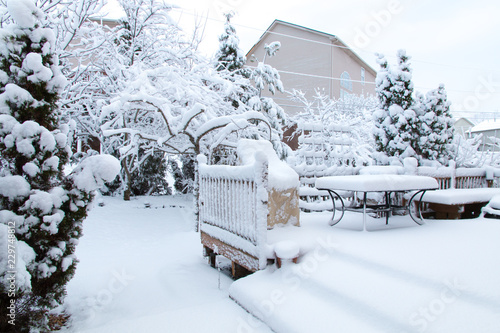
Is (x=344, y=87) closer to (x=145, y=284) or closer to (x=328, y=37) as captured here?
(x=328, y=37)

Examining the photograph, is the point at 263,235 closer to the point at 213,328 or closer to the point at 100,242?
the point at 213,328

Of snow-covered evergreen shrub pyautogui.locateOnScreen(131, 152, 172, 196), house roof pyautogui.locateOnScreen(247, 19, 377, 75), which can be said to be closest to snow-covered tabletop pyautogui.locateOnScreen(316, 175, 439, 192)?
snow-covered evergreen shrub pyautogui.locateOnScreen(131, 152, 172, 196)

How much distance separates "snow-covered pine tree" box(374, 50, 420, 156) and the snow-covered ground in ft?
11.0

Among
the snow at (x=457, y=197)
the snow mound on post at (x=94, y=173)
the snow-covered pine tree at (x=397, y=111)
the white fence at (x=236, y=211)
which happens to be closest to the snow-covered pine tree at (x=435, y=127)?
the snow-covered pine tree at (x=397, y=111)

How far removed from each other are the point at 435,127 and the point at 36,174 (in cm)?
797

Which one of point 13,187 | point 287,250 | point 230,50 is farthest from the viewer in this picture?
point 230,50

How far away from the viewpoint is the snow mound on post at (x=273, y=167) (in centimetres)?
379

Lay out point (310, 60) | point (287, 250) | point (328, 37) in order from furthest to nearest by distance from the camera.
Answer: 1. point (310, 60)
2. point (328, 37)
3. point (287, 250)

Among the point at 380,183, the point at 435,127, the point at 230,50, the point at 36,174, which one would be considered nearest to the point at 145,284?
the point at 36,174

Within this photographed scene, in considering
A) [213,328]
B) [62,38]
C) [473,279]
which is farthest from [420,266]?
[62,38]

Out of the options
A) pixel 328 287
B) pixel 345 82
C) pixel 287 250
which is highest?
pixel 345 82

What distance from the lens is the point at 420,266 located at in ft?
7.84

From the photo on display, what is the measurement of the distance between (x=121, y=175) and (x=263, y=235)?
21.2 feet

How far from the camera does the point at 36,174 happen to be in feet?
7.47
